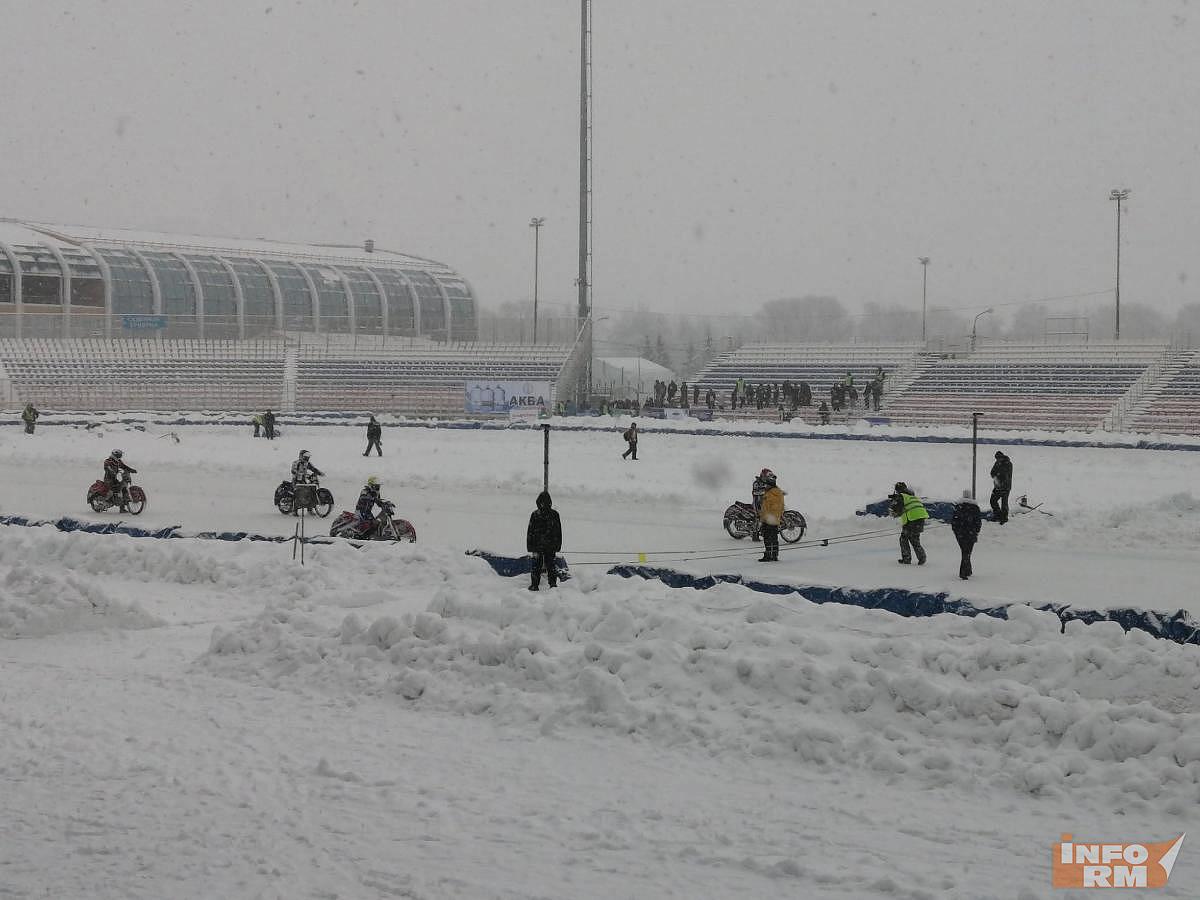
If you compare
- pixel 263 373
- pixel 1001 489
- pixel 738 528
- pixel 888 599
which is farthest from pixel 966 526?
pixel 263 373

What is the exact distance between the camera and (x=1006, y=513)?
20391 mm

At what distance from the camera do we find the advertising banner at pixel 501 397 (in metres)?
55.9

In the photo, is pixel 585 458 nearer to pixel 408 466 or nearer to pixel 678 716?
pixel 408 466

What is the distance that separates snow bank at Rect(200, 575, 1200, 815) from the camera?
25.7 feet

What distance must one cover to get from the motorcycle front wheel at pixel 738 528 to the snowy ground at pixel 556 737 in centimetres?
453

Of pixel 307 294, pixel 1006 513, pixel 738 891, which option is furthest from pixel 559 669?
pixel 307 294

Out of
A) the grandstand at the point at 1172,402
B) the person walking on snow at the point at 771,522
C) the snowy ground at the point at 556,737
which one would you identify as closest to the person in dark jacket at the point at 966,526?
the snowy ground at the point at 556,737

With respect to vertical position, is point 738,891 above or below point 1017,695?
below

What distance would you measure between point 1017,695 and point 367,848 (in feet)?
14.3

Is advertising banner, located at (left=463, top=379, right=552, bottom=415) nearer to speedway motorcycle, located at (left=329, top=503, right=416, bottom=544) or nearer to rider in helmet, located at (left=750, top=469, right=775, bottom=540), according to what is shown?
rider in helmet, located at (left=750, top=469, right=775, bottom=540)

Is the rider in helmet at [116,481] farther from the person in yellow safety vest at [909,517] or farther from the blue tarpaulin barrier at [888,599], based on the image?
the person in yellow safety vest at [909,517]

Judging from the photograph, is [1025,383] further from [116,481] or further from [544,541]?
[544,541]

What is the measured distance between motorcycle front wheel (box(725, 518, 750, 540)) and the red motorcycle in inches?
430

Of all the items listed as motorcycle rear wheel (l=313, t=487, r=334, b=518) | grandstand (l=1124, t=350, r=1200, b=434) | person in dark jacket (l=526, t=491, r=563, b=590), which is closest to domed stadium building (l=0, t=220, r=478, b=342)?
grandstand (l=1124, t=350, r=1200, b=434)
